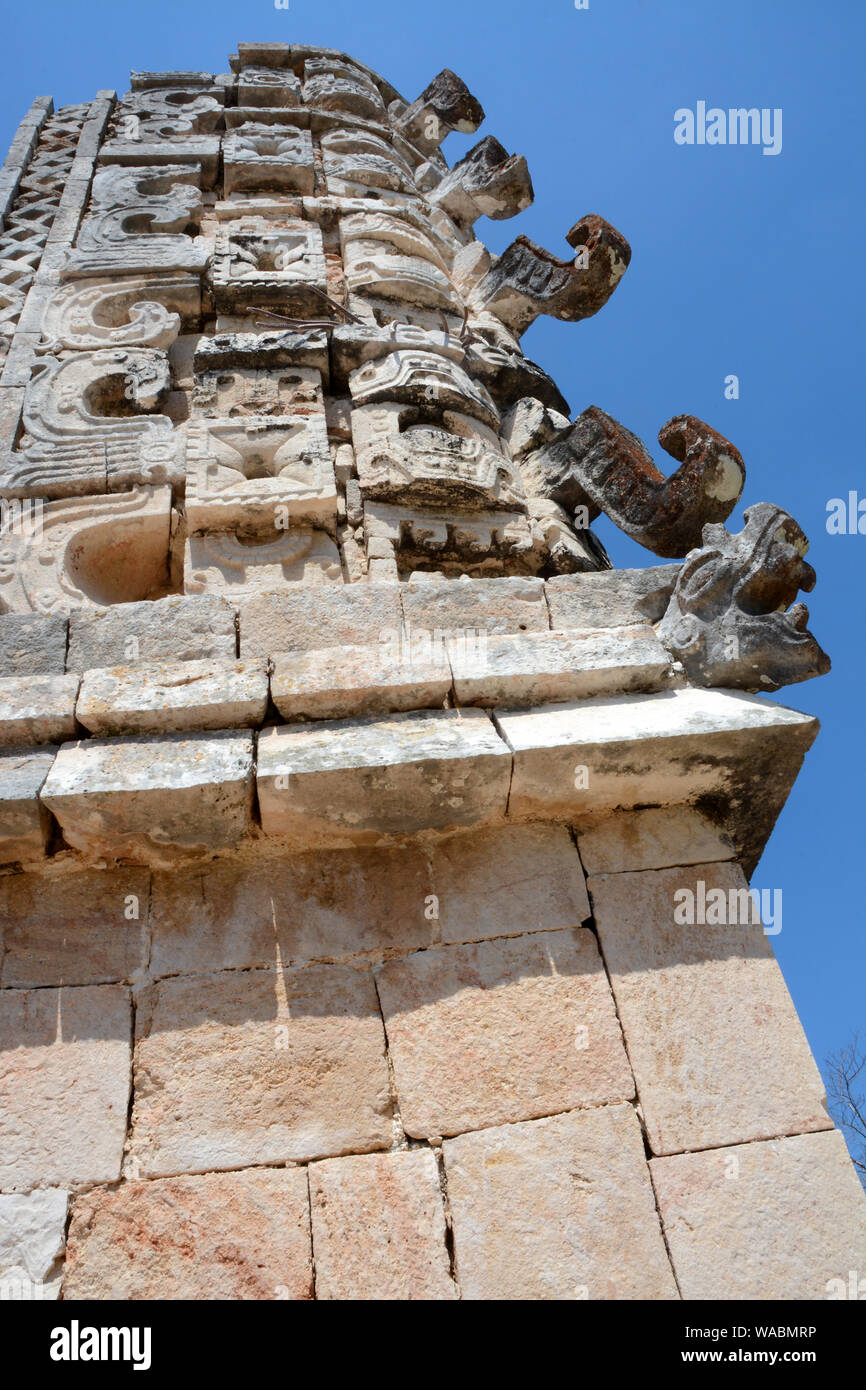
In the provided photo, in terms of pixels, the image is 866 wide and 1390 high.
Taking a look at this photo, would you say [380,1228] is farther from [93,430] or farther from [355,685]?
[93,430]

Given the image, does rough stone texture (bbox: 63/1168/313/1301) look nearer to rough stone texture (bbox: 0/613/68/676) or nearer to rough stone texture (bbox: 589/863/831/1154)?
rough stone texture (bbox: 589/863/831/1154)

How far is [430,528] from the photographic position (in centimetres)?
495

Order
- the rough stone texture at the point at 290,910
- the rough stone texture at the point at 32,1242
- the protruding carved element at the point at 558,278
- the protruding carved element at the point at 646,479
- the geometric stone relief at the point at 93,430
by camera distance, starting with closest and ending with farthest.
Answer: the rough stone texture at the point at 32,1242
the rough stone texture at the point at 290,910
the protruding carved element at the point at 646,479
the geometric stone relief at the point at 93,430
the protruding carved element at the point at 558,278

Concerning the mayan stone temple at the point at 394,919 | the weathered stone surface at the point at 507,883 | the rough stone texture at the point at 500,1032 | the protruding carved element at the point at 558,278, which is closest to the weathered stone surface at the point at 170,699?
the mayan stone temple at the point at 394,919

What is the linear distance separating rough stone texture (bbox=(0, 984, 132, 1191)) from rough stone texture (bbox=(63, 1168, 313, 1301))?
12 cm

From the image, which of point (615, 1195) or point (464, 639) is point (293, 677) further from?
point (615, 1195)

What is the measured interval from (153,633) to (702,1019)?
86.6 inches

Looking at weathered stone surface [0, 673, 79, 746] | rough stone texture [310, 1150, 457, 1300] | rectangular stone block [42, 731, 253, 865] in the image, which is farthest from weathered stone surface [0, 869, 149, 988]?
rough stone texture [310, 1150, 457, 1300]

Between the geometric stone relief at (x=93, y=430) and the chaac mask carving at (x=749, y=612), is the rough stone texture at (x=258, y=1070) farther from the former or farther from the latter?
the geometric stone relief at (x=93, y=430)

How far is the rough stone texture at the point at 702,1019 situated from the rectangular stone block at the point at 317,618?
1169 mm

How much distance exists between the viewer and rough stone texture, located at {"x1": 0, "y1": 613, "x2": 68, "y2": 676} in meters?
3.62

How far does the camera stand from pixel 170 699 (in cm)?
337

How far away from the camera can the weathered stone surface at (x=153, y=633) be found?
12.0 ft

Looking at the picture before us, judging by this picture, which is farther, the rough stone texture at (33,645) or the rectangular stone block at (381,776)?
the rough stone texture at (33,645)
